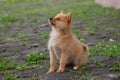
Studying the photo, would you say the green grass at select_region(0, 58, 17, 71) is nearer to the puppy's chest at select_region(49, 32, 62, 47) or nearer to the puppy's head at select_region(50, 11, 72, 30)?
the puppy's chest at select_region(49, 32, 62, 47)

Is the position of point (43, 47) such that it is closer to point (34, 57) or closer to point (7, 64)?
point (34, 57)

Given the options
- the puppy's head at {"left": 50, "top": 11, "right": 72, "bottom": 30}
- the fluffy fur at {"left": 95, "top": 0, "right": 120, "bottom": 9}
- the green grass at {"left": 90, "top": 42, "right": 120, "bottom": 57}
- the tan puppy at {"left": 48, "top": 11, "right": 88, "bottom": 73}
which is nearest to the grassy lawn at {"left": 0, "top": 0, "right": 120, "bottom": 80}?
the green grass at {"left": 90, "top": 42, "right": 120, "bottom": 57}

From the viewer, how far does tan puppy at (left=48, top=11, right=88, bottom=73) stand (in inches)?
284

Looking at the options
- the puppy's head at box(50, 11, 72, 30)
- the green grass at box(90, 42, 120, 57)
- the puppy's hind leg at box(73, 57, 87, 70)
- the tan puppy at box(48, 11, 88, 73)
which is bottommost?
the green grass at box(90, 42, 120, 57)

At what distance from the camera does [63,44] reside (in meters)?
7.30

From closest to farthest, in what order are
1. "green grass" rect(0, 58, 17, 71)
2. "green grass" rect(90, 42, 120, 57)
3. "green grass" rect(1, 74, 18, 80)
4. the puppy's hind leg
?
"green grass" rect(1, 74, 18, 80), the puppy's hind leg, "green grass" rect(0, 58, 17, 71), "green grass" rect(90, 42, 120, 57)

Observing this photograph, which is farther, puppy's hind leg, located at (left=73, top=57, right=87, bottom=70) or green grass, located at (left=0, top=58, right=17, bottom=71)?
green grass, located at (left=0, top=58, right=17, bottom=71)

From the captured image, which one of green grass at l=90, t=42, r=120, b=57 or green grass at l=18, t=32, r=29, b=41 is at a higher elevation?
green grass at l=90, t=42, r=120, b=57

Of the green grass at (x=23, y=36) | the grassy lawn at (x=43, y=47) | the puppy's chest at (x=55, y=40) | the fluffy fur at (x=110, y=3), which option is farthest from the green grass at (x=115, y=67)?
the fluffy fur at (x=110, y=3)

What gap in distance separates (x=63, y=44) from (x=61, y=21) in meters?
0.40

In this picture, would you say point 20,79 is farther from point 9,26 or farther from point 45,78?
point 9,26

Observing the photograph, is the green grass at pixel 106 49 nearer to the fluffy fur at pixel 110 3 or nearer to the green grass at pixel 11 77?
the green grass at pixel 11 77

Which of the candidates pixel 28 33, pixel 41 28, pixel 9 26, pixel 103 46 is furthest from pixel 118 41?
pixel 9 26

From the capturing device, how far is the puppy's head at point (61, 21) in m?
7.16
